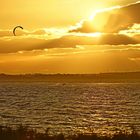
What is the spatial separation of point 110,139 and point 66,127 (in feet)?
90.8

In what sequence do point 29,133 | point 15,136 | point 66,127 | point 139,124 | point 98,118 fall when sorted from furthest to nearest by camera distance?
point 98,118 < point 139,124 < point 66,127 < point 29,133 < point 15,136

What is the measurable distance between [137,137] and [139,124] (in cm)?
3202

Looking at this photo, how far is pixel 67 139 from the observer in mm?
24234

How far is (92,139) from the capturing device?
Result: 23.6 metres

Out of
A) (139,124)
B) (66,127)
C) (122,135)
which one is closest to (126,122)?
(139,124)

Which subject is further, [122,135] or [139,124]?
[139,124]

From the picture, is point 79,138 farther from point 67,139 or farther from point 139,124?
point 139,124

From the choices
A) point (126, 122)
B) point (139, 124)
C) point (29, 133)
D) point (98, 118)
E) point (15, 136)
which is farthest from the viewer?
point (98, 118)

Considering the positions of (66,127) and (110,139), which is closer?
(110,139)

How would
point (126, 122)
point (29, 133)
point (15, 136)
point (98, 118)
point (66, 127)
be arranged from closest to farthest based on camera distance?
point (15, 136) < point (29, 133) < point (66, 127) < point (126, 122) < point (98, 118)

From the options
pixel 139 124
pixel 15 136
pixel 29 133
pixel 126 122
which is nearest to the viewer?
pixel 15 136

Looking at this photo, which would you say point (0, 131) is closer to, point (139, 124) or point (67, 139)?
point (67, 139)

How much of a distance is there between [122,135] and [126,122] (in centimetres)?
3633

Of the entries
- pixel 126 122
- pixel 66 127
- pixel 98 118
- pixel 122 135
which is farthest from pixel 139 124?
pixel 122 135
